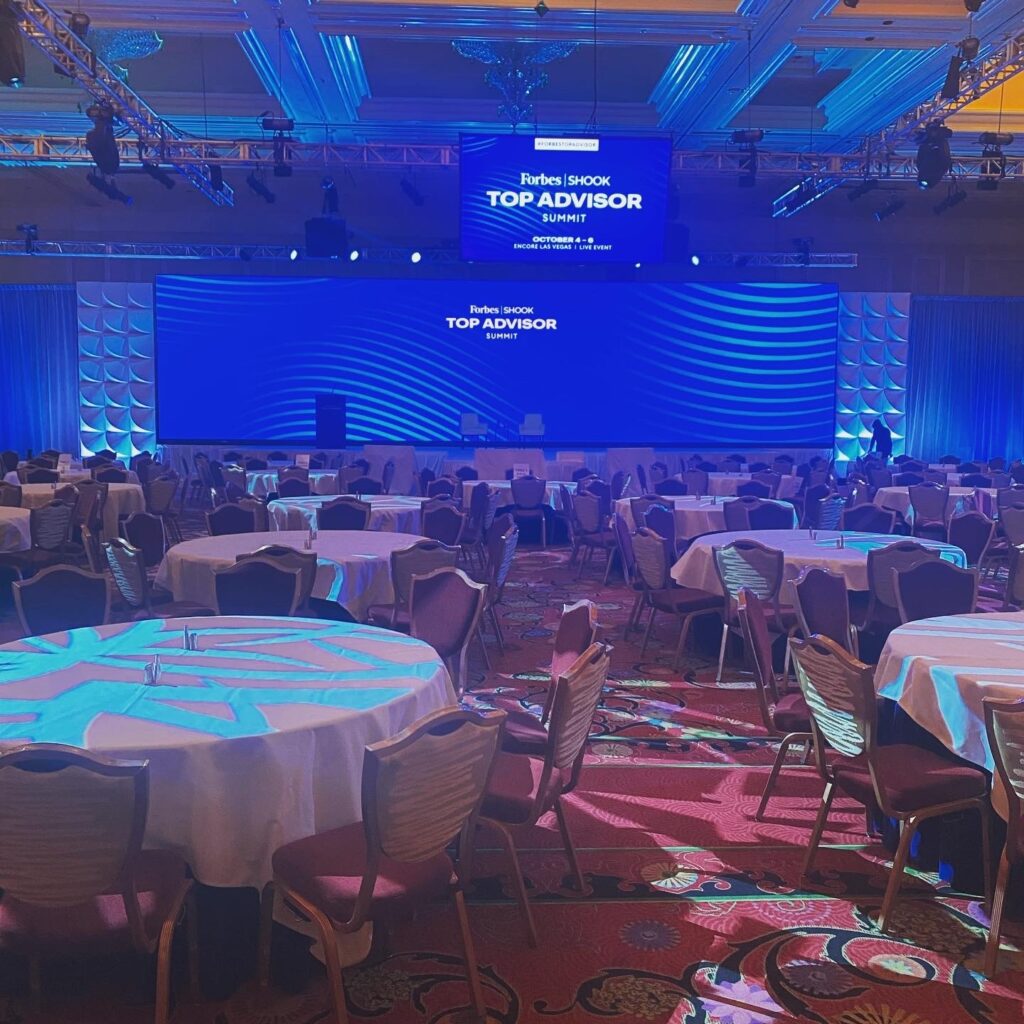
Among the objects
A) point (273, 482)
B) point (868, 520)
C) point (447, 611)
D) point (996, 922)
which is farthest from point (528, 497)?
point (996, 922)

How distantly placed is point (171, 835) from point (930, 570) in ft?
13.4

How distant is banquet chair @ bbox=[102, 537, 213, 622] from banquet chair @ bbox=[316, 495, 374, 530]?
191 centimetres

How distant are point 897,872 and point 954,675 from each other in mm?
691

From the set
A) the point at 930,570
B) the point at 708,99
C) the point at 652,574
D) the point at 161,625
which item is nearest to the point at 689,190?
the point at 708,99

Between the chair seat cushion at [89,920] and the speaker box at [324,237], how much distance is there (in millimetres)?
12715

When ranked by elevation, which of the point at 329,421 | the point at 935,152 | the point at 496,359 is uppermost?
the point at 935,152

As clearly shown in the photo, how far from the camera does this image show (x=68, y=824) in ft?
7.61

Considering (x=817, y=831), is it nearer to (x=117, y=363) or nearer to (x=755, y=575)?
(x=755, y=575)

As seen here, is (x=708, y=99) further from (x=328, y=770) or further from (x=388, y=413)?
(x=328, y=770)

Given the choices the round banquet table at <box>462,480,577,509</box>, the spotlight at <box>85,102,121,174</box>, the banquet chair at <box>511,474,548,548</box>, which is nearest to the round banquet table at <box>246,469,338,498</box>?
the round banquet table at <box>462,480,577,509</box>

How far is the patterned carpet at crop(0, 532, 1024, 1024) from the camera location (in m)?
2.89

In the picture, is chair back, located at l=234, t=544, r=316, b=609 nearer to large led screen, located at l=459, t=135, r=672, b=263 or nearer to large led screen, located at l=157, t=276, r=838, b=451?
large led screen, located at l=459, t=135, r=672, b=263

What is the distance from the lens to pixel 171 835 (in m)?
2.72

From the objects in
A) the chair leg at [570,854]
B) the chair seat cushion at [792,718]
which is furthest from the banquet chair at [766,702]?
the chair leg at [570,854]
